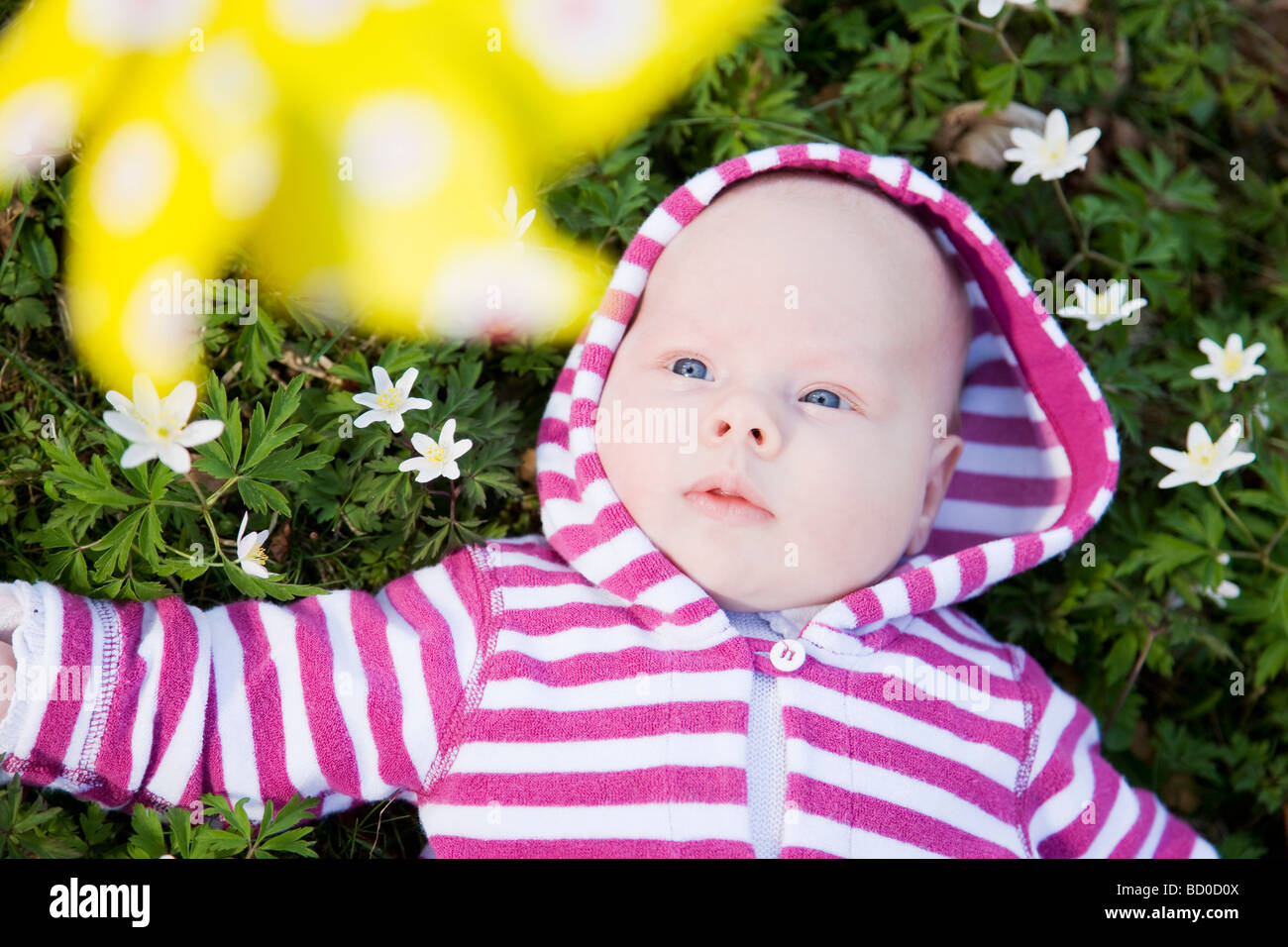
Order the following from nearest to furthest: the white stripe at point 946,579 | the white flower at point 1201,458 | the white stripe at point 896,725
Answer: the white stripe at point 896,725 → the white stripe at point 946,579 → the white flower at point 1201,458

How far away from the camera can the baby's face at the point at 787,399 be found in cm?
232

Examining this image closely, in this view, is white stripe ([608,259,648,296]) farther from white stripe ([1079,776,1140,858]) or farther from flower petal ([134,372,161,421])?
white stripe ([1079,776,1140,858])

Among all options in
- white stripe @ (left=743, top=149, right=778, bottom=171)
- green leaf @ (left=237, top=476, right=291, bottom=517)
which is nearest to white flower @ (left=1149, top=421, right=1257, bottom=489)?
white stripe @ (left=743, top=149, right=778, bottom=171)

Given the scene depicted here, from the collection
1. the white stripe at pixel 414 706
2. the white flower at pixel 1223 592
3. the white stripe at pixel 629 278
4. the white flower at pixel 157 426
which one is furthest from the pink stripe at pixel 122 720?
the white flower at pixel 1223 592

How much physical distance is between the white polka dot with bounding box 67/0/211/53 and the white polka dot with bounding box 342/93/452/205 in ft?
1.42

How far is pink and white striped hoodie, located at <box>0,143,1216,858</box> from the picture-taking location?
2.21m

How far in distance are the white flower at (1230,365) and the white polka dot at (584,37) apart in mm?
1754

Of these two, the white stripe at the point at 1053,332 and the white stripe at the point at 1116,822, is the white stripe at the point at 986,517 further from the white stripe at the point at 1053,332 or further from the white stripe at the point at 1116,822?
the white stripe at the point at 1116,822

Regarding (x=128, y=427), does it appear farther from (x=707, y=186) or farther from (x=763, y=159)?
(x=763, y=159)

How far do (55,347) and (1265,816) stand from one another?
143 inches

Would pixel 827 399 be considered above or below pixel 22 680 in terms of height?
above

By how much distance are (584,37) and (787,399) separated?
138 centimetres

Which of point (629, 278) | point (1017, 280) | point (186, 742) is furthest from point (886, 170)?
point (186, 742)

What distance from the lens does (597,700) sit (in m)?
2.36
